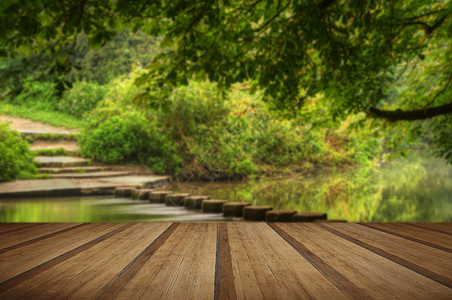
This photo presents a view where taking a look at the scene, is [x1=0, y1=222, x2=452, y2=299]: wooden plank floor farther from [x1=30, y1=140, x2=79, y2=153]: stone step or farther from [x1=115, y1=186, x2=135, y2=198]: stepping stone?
[x1=30, y1=140, x2=79, y2=153]: stone step

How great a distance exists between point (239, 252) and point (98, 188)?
5375 millimetres

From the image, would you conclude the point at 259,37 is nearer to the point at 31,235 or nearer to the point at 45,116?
the point at 31,235

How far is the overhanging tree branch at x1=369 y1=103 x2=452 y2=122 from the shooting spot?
416 centimetres

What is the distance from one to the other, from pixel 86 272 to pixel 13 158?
6.77 meters

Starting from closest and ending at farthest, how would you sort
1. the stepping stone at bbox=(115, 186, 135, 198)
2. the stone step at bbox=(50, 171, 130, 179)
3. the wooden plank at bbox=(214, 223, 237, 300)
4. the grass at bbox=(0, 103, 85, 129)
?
1. the wooden plank at bbox=(214, 223, 237, 300)
2. the stepping stone at bbox=(115, 186, 135, 198)
3. the stone step at bbox=(50, 171, 130, 179)
4. the grass at bbox=(0, 103, 85, 129)

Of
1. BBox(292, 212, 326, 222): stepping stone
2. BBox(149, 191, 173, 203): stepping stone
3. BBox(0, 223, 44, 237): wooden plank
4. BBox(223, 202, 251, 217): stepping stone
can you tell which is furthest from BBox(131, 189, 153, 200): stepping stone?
BBox(0, 223, 44, 237): wooden plank

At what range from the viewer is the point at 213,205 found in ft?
14.6

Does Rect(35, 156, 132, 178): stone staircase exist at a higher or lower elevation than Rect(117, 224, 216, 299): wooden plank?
higher

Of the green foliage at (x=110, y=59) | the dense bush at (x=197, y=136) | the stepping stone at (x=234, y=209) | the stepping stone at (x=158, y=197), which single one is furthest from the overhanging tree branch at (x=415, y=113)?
the green foliage at (x=110, y=59)

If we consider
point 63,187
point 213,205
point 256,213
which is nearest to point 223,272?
point 256,213

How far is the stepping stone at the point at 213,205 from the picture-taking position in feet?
14.5

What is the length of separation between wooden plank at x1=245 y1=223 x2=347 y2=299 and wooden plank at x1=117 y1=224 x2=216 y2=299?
0.77 feet

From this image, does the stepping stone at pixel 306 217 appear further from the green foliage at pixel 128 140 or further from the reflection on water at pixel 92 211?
the green foliage at pixel 128 140

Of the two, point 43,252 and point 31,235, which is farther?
point 31,235
